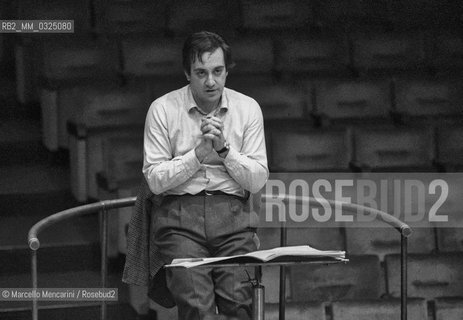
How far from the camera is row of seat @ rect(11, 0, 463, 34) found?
3.51m

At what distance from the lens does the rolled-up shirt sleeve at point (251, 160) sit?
6.36 feet

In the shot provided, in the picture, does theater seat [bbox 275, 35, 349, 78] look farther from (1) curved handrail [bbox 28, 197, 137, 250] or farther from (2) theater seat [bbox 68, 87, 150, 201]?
(1) curved handrail [bbox 28, 197, 137, 250]

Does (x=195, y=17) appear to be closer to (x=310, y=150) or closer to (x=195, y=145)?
(x=310, y=150)

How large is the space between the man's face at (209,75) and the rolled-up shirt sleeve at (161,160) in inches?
3.5

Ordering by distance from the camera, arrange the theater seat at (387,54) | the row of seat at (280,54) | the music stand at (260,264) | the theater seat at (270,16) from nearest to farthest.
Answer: the music stand at (260,264)
the row of seat at (280,54)
the theater seat at (387,54)
the theater seat at (270,16)

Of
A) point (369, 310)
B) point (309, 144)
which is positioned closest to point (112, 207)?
point (369, 310)

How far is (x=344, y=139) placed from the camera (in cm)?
317

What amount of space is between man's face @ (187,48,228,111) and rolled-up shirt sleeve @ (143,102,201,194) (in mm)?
Answer: 89

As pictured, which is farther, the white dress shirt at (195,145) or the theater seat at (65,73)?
the theater seat at (65,73)

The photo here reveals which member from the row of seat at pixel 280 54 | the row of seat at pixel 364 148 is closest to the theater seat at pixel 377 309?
the row of seat at pixel 364 148

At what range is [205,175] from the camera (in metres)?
1.98

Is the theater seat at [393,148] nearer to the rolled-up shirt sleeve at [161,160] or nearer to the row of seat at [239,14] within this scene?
the row of seat at [239,14]

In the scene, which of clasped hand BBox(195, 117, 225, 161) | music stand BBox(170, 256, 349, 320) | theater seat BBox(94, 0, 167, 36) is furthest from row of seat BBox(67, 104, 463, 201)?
music stand BBox(170, 256, 349, 320)

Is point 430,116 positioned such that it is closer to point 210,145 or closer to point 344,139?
point 344,139
